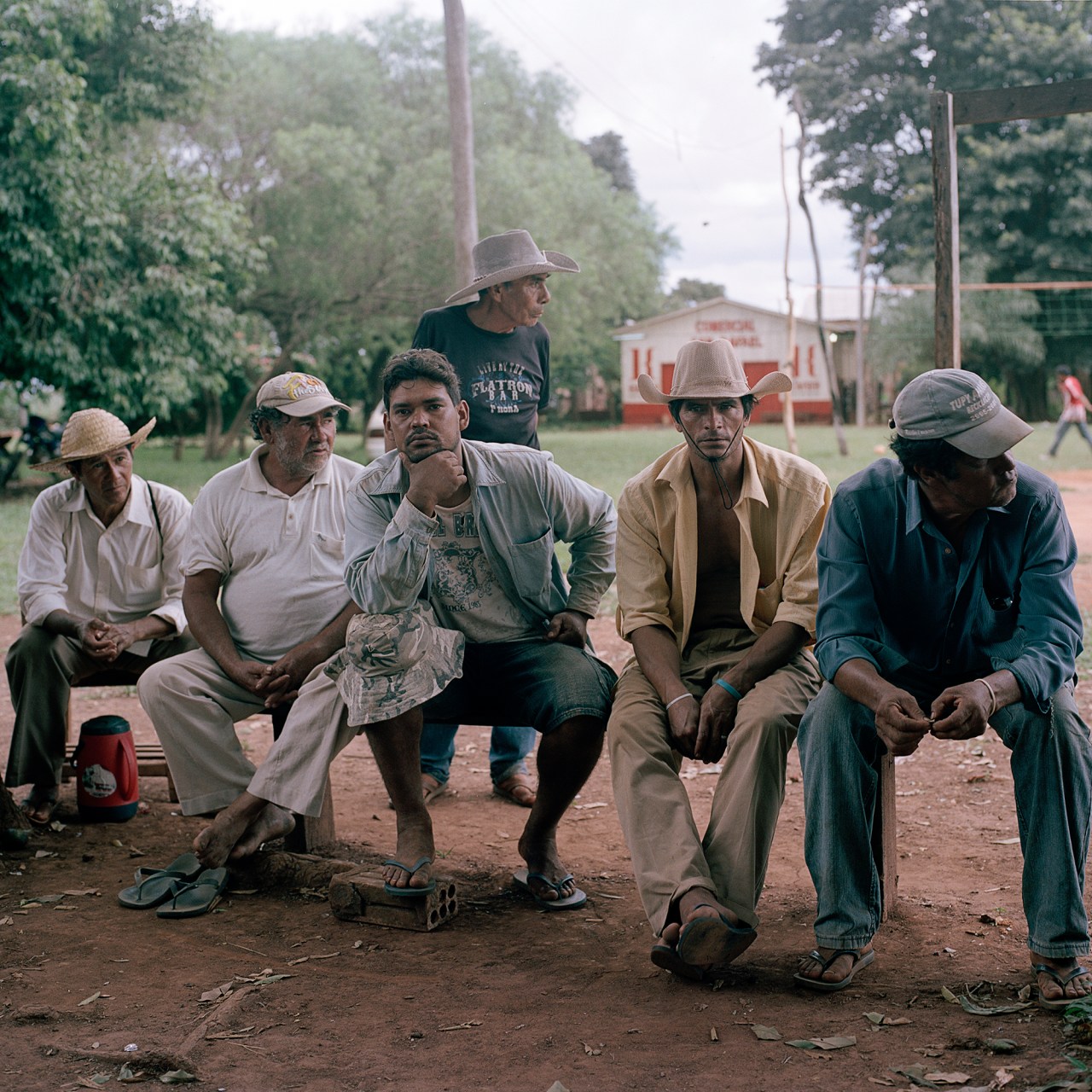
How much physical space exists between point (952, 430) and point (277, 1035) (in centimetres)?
235

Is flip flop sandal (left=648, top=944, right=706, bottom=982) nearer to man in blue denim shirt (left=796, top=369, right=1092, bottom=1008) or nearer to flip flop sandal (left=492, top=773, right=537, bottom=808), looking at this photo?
man in blue denim shirt (left=796, top=369, right=1092, bottom=1008)

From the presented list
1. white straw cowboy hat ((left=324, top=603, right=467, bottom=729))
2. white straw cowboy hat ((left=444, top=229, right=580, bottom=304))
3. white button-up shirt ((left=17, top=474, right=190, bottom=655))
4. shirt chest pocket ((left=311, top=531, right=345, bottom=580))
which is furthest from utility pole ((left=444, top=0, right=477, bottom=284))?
white straw cowboy hat ((left=324, top=603, right=467, bottom=729))

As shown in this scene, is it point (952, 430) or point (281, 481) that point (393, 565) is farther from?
point (952, 430)

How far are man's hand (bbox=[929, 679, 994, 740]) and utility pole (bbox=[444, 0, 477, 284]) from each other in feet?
27.7

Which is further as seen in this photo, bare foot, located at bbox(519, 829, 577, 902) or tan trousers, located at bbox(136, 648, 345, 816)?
tan trousers, located at bbox(136, 648, 345, 816)

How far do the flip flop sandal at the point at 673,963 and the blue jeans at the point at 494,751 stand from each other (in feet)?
6.48

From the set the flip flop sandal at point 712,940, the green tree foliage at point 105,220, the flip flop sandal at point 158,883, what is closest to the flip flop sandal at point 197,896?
the flip flop sandal at point 158,883

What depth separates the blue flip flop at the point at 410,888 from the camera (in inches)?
151

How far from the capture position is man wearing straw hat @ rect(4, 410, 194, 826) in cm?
487

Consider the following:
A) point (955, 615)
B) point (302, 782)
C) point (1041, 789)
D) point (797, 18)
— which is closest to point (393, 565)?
point (302, 782)

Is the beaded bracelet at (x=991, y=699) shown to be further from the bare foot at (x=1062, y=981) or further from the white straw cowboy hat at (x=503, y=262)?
the white straw cowboy hat at (x=503, y=262)

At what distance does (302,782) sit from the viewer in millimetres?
4102

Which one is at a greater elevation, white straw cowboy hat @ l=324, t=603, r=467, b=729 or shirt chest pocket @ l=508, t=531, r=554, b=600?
shirt chest pocket @ l=508, t=531, r=554, b=600

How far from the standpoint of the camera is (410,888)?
12.6ft
